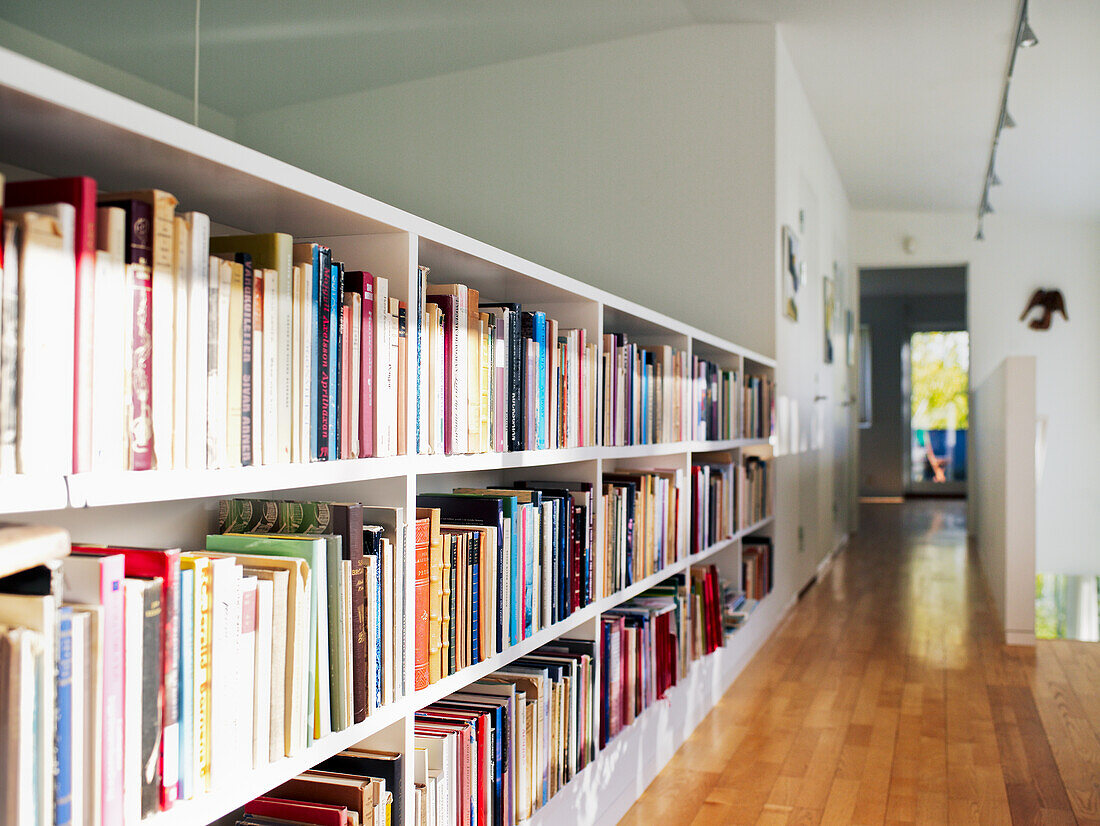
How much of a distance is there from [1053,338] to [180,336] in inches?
340

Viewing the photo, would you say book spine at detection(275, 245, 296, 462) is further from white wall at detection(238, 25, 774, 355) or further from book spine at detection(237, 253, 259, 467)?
white wall at detection(238, 25, 774, 355)

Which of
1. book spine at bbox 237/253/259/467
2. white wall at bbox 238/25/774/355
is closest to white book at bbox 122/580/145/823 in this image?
book spine at bbox 237/253/259/467

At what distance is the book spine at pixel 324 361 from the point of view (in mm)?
1234

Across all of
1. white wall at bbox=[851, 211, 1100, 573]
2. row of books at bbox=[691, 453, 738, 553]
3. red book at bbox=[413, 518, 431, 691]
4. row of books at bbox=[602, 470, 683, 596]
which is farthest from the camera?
white wall at bbox=[851, 211, 1100, 573]

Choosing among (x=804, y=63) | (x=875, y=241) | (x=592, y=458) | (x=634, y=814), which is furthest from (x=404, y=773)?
(x=875, y=241)

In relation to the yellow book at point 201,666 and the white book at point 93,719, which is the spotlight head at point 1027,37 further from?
the white book at point 93,719

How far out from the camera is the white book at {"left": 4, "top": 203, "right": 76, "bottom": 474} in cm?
85

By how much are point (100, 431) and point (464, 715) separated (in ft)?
3.25

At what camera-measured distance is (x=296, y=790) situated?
54.4 inches

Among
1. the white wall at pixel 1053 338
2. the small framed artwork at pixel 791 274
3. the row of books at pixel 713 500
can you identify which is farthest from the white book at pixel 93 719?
the white wall at pixel 1053 338

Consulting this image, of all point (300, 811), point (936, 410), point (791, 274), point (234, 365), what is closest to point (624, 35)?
point (791, 274)

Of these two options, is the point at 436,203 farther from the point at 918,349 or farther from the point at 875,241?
the point at 918,349

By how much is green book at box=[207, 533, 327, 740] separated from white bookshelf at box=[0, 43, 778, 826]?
0.05 meters

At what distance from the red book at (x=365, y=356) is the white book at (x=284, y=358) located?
148 mm
